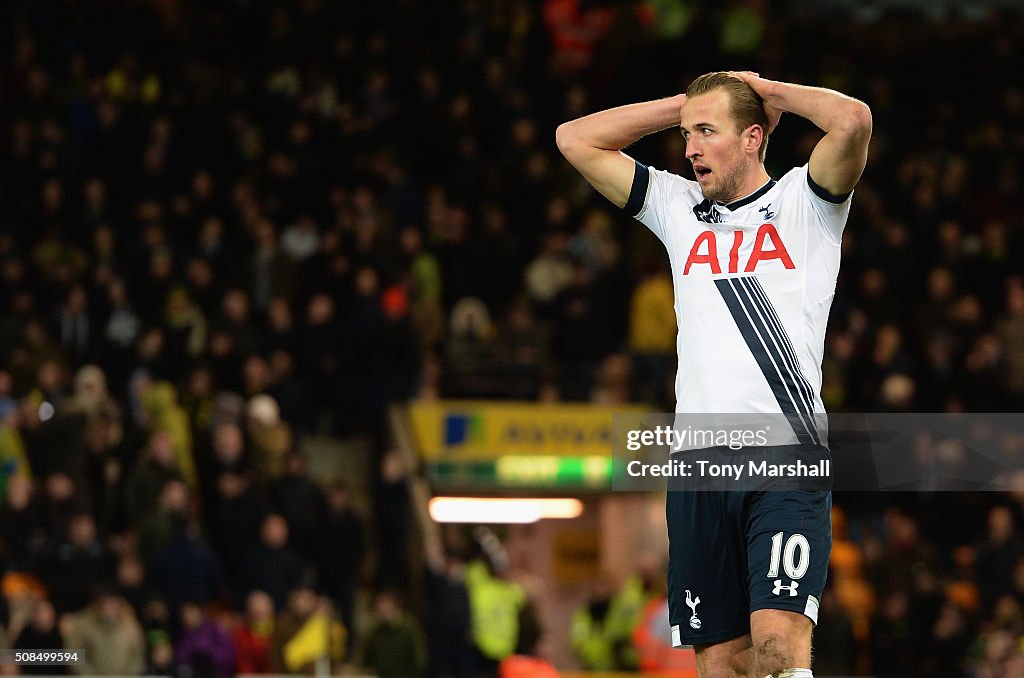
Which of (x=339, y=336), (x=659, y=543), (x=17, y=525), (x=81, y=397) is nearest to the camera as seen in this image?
(x=17, y=525)

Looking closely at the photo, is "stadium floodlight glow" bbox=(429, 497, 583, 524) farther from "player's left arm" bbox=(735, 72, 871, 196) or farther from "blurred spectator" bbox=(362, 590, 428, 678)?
"player's left arm" bbox=(735, 72, 871, 196)

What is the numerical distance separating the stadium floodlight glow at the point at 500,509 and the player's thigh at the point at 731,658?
15.4 meters

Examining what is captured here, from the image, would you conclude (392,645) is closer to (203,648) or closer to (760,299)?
(203,648)

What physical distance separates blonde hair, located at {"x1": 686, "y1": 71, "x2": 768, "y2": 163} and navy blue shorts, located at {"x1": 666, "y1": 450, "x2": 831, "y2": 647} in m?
1.43

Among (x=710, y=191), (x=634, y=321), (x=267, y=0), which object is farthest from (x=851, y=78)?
(x=710, y=191)

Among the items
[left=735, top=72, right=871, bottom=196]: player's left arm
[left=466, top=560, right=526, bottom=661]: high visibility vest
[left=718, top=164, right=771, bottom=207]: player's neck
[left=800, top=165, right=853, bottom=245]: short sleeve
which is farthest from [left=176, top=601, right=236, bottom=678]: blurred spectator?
[left=735, top=72, right=871, bottom=196]: player's left arm

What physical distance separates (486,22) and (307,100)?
12.9ft

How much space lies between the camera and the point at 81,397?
18.4m

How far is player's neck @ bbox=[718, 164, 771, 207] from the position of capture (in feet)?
22.5

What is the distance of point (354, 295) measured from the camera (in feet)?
69.5

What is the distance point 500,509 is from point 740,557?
1748cm

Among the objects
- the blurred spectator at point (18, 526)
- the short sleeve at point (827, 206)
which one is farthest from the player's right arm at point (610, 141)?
the blurred spectator at point (18, 526)

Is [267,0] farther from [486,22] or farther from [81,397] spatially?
[81,397]

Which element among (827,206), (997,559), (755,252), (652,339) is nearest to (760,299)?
(755,252)
